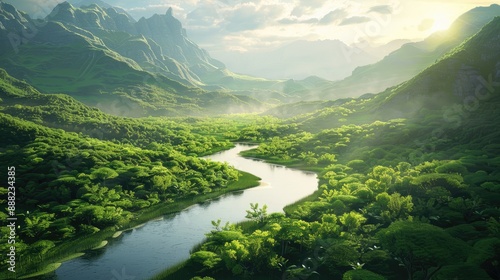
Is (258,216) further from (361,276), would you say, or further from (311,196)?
(361,276)

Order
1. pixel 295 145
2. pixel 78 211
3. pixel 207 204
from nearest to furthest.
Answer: pixel 78 211, pixel 207 204, pixel 295 145

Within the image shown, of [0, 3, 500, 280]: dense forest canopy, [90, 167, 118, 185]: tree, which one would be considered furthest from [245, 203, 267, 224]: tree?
[90, 167, 118, 185]: tree

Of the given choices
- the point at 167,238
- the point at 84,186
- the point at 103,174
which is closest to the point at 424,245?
the point at 167,238

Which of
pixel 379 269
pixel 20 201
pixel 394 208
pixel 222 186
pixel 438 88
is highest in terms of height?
pixel 438 88

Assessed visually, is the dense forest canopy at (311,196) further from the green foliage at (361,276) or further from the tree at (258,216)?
the tree at (258,216)

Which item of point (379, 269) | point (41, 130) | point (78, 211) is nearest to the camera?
point (379, 269)

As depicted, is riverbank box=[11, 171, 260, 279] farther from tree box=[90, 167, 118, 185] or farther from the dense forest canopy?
tree box=[90, 167, 118, 185]

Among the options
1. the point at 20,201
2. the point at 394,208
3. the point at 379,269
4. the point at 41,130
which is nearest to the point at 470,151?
the point at 394,208

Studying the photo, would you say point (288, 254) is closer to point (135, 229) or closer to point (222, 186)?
point (135, 229)
